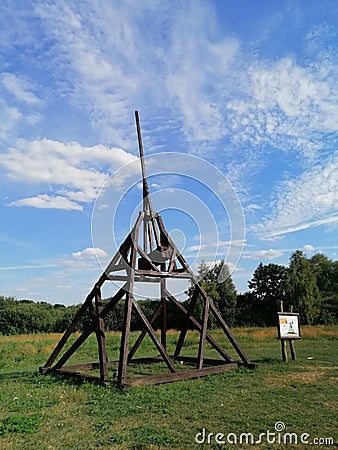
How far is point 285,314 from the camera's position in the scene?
12.5 m

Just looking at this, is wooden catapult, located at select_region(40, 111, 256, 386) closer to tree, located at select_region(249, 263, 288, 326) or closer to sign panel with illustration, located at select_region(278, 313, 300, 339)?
sign panel with illustration, located at select_region(278, 313, 300, 339)

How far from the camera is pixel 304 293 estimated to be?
40969mm

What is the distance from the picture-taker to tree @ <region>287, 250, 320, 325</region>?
40.1 metres

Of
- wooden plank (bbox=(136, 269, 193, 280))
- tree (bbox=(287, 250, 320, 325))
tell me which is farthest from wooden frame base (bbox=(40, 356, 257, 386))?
tree (bbox=(287, 250, 320, 325))

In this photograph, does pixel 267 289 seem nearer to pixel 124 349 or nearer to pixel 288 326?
pixel 288 326

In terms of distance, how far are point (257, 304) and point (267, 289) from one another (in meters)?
2.45

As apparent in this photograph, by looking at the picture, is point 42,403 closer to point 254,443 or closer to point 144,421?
point 144,421

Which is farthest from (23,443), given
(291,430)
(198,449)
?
(291,430)

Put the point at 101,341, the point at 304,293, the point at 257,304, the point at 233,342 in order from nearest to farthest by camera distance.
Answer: the point at 101,341
the point at 233,342
the point at 304,293
the point at 257,304

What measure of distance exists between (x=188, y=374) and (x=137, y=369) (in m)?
2.48

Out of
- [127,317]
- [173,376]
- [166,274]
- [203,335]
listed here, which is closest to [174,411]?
[173,376]

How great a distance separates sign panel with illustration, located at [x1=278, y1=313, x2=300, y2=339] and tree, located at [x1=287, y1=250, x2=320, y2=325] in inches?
1131

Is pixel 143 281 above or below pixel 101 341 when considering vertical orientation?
above

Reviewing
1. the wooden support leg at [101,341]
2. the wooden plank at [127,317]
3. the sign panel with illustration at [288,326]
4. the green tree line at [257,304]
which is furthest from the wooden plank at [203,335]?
the green tree line at [257,304]
